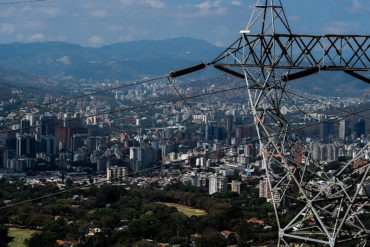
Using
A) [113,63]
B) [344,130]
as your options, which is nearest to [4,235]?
[344,130]

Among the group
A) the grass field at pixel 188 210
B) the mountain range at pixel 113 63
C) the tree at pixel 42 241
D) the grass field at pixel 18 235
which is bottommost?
the grass field at pixel 188 210

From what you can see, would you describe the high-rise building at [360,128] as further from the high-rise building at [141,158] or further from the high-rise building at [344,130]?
the high-rise building at [141,158]

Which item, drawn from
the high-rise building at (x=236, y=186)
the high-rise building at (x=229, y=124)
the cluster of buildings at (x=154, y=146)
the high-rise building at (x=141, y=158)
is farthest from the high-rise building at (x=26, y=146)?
the high-rise building at (x=236, y=186)

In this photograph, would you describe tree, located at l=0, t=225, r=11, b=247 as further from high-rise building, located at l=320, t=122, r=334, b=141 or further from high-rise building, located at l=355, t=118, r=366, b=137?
high-rise building, located at l=355, t=118, r=366, b=137

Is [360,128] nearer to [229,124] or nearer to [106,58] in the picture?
[229,124]

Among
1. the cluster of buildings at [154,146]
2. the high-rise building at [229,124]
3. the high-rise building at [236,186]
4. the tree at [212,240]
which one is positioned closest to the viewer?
the tree at [212,240]

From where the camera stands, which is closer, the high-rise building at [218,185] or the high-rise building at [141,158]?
the high-rise building at [218,185]

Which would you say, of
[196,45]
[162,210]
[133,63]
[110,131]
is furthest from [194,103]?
[196,45]
